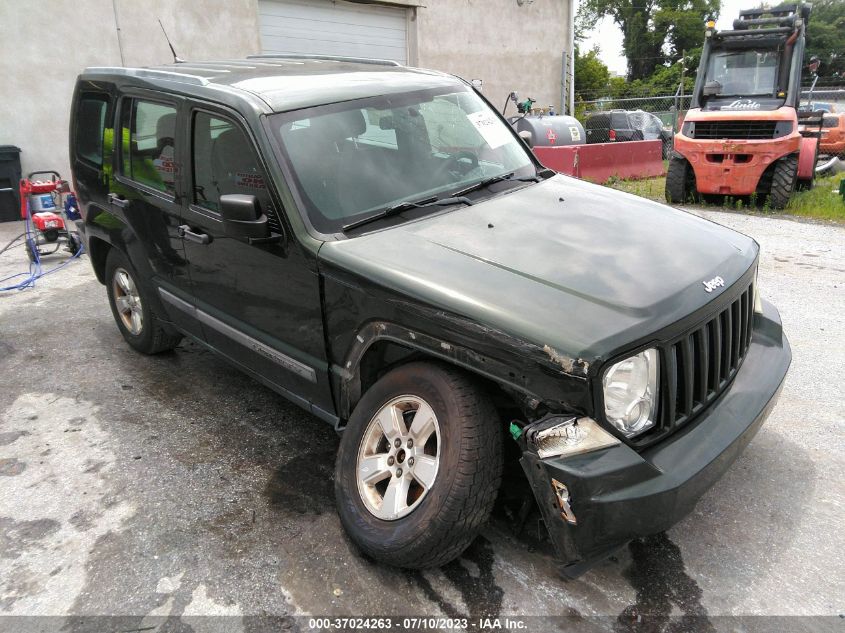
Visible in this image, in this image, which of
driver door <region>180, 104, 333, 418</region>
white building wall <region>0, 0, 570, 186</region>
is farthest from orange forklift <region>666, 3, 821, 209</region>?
driver door <region>180, 104, 333, 418</region>

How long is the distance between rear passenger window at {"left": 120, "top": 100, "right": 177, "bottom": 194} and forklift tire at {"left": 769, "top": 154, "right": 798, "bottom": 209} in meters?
8.90

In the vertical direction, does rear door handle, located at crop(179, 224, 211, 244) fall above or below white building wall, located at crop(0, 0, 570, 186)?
below

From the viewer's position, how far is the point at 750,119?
32.1 feet

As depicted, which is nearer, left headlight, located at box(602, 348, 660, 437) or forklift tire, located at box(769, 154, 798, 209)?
A: left headlight, located at box(602, 348, 660, 437)

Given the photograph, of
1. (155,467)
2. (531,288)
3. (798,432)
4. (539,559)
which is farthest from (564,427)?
(155,467)

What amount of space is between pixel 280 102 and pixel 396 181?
2.25ft

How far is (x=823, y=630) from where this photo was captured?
2311mm

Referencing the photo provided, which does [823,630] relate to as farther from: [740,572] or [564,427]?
[564,427]

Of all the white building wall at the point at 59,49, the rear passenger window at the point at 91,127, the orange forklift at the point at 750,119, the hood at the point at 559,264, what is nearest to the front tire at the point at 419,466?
the hood at the point at 559,264

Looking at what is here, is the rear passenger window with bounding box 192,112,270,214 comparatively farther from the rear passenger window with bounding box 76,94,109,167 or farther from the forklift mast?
the forklift mast

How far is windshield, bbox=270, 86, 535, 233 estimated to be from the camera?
3.08 m

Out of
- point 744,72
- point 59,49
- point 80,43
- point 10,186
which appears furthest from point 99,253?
point 744,72

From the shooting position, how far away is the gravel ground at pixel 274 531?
2500 millimetres

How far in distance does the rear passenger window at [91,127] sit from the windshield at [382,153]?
2.00 m
